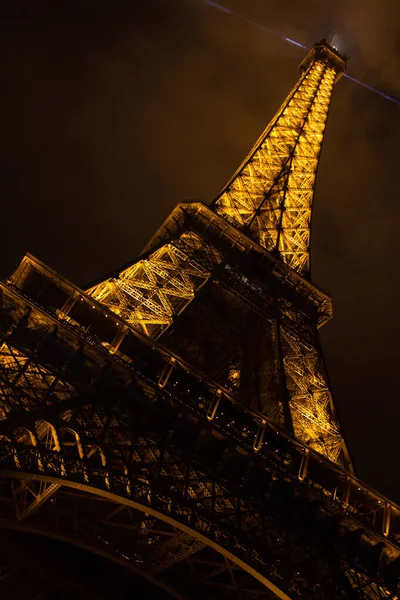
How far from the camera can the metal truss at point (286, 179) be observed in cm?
3189

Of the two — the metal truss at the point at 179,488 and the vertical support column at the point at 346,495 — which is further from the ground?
the vertical support column at the point at 346,495

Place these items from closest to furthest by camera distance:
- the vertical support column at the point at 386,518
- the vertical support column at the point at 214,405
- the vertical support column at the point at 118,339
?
the vertical support column at the point at 214,405, the vertical support column at the point at 118,339, the vertical support column at the point at 386,518

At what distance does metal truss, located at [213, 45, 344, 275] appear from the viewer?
105 feet

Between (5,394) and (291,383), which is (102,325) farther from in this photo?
(291,383)

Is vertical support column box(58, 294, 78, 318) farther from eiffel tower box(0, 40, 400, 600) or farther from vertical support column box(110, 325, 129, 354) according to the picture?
vertical support column box(110, 325, 129, 354)

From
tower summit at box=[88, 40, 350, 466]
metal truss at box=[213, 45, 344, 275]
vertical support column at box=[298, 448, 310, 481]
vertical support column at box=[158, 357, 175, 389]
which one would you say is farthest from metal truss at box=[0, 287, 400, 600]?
metal truss at box=[213, 45, 344, 275]

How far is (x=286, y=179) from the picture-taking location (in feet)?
119

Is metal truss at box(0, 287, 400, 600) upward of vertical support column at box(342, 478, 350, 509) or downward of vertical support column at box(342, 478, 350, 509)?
downward

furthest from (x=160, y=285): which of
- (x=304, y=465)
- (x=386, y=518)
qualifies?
(x=386, y=518)

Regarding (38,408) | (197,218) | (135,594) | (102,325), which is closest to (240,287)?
(197,218)

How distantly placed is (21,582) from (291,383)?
34.9 feet

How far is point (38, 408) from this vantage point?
41.9 ft

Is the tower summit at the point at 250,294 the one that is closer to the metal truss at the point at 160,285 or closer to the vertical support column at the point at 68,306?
the metal truss at the point at 160,285

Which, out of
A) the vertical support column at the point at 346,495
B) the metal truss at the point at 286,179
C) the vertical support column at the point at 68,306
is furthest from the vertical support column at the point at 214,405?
the metal truss at the point at 286,179
